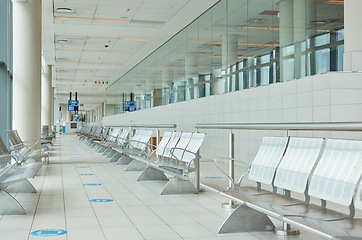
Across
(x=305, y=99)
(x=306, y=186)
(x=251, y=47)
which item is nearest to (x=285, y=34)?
(x=251, y=47)

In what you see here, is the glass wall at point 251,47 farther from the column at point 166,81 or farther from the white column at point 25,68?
the white column at point 25,68

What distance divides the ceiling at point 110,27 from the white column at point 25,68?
2.59 m

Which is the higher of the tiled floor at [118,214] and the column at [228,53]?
the column at [228,53]

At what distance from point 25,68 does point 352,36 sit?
23.1ft

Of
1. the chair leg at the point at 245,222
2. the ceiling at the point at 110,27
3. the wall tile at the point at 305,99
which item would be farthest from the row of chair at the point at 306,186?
the ceiling at the point at 110,27

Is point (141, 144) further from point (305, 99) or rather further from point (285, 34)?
point (285, 34)

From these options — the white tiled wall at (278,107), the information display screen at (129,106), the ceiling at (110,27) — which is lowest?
the white tiled wall at (278,107)

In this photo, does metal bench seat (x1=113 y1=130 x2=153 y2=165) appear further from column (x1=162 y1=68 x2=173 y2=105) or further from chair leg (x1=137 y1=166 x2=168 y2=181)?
column (x1=162 y1=68 x2=173 y2=105)

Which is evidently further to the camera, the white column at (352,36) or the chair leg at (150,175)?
the chair leg at (150,175)

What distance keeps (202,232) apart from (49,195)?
2853 mm

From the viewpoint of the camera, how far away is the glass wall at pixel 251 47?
24.8ft

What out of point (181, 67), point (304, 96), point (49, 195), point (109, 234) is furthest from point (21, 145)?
point (181, 67)

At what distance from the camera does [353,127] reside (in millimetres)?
2457

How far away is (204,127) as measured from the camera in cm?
554
